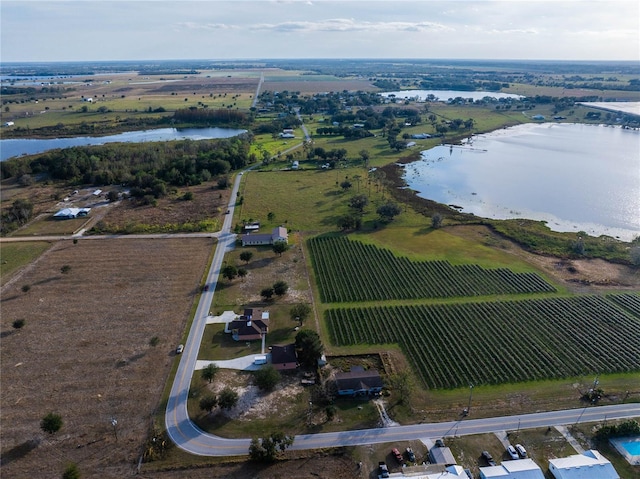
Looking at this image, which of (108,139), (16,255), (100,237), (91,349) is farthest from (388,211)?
(108,139)

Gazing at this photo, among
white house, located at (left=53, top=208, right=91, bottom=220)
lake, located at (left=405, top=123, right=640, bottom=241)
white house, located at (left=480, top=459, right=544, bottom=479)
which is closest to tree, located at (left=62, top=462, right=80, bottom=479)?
white house, located at (left=480, top=459, right=544, bottom=479)

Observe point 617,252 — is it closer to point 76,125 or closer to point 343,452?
point 343,452

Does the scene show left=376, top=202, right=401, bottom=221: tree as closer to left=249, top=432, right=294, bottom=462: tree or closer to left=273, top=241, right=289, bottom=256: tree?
left=273, top=241, right=289, bottom=256: tree

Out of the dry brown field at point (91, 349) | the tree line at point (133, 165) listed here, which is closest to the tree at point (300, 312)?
the dry brown field at point (91, 349)

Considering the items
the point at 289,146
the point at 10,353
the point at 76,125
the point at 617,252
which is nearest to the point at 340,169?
the point at 289,146

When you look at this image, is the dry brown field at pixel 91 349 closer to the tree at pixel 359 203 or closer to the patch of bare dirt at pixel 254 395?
the patch of bare dirt at pixel 254 395
